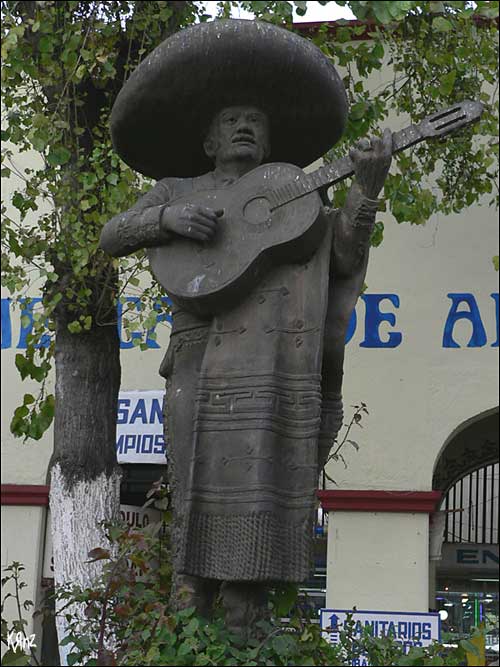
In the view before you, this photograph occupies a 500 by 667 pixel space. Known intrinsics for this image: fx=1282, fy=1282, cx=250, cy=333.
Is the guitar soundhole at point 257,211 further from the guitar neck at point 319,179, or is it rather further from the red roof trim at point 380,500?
the red roof trim at point 380,500

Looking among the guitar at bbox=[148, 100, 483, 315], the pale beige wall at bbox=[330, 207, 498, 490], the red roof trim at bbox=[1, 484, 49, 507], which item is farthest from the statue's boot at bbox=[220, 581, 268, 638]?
the red roof trim at bbox=[1, 484, 49, 507]

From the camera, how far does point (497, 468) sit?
1859 cm

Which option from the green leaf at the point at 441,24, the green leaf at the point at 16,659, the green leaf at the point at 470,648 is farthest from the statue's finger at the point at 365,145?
the green leaf at the point at 441,24

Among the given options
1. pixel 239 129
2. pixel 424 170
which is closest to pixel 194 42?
pixel 239 129

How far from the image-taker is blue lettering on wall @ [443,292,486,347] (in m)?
10.8

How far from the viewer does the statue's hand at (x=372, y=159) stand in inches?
164

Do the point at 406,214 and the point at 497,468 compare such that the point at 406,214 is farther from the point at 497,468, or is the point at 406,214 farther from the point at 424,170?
the point at 497,468

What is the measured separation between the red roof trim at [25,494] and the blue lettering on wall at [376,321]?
10.0 ft

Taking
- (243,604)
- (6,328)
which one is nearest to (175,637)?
(243,604)

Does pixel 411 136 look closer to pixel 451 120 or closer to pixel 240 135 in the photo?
pixel 451 120

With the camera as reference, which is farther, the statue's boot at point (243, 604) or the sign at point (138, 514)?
the sign at point (138, 514)

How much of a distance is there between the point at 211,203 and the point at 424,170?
4.84 m

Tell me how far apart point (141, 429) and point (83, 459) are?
3.51 meters

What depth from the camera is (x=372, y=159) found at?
164 inches
